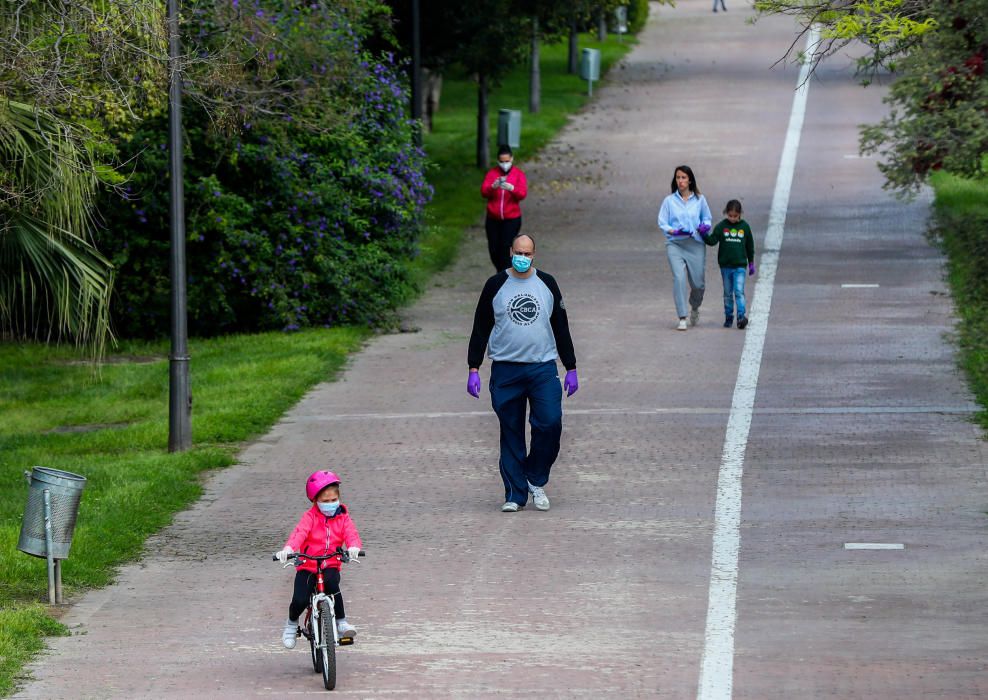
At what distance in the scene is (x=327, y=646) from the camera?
797 centimetres

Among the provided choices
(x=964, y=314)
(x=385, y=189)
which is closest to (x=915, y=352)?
(x=964, y=314)

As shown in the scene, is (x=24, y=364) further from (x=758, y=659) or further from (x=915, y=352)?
(x=758, y=659)

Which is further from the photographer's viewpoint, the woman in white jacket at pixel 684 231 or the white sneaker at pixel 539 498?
the woman in white jacket at pixel 684 231

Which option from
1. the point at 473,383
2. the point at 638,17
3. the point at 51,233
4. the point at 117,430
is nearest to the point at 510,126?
the point at 117,430

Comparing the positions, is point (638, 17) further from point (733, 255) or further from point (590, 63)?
point (733, 255)

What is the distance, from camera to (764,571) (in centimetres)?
1003

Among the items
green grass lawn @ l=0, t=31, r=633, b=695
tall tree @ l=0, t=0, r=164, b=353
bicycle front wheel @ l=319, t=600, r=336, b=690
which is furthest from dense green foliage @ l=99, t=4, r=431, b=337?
bicycle front wheel @ l=319, t=600, r=336, b=690

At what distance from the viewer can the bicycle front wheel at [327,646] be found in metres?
7.96

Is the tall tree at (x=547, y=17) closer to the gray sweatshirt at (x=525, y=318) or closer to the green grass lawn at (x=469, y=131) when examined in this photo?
the green grass lawn at (x=469, y=131)

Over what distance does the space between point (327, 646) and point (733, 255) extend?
11547 mm

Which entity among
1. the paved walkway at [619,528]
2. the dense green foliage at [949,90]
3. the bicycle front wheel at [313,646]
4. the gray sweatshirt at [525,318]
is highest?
the dense green foliage at [949,90]

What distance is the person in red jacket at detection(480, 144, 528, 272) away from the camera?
20625 millimetres

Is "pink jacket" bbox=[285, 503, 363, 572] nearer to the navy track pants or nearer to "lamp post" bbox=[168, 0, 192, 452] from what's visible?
the navy track pants

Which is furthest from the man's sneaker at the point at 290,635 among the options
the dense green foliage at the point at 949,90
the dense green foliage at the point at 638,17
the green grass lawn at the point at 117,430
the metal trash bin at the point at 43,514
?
the dense green foliage at the point at 638,17
